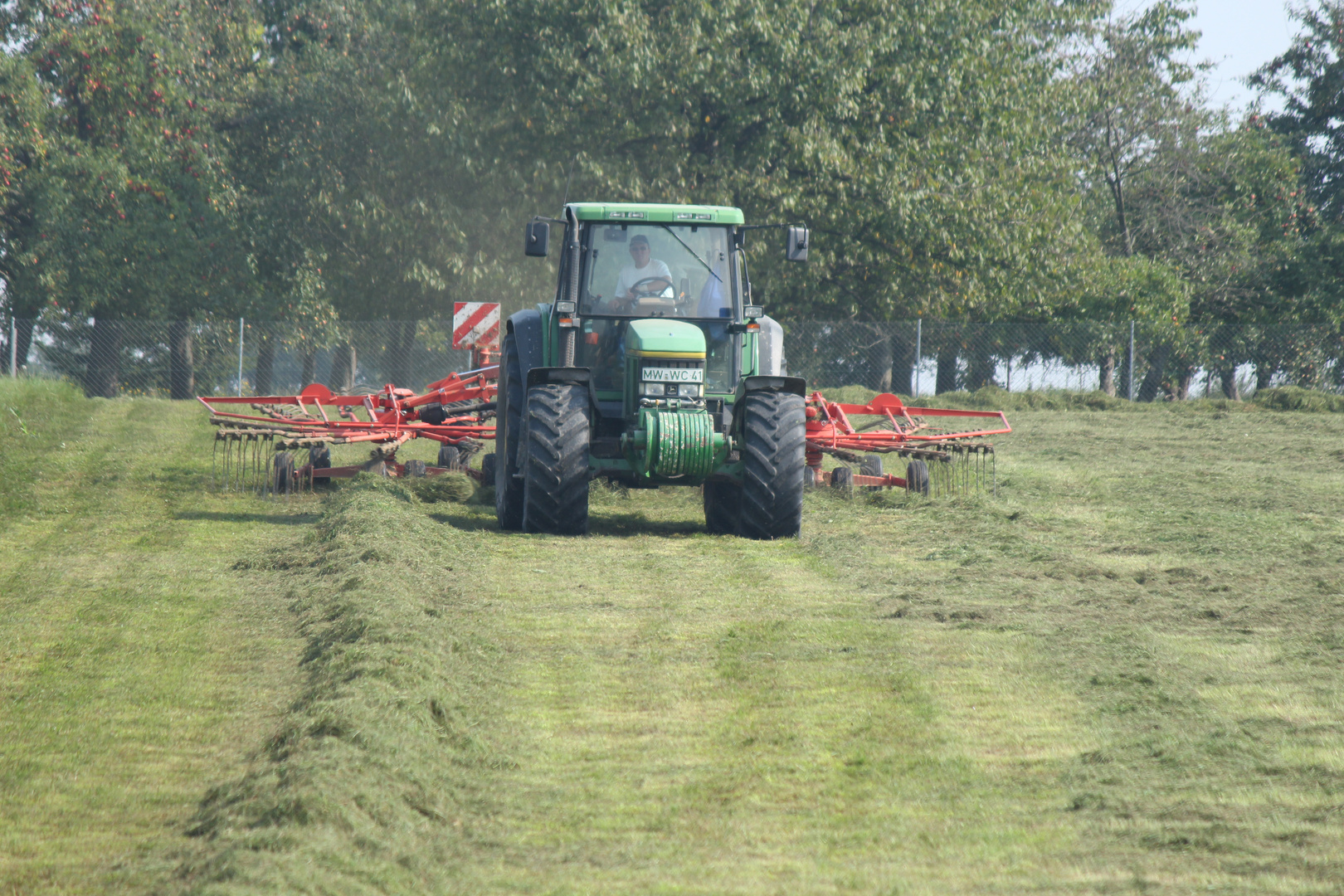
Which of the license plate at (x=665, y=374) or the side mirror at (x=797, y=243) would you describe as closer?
the license plate at (x=665, y=374)

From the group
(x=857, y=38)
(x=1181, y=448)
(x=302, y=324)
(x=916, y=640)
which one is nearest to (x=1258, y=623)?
(x=916, y=640)

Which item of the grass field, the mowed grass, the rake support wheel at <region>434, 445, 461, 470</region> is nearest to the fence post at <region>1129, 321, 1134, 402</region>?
the grass field

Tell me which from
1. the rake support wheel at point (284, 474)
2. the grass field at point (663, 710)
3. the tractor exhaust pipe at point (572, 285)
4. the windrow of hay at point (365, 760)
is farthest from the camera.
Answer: the rake support wheel at point (284, 474)

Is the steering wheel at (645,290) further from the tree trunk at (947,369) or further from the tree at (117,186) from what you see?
the tree at (117,186)

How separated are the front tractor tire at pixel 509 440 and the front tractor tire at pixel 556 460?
55 cm

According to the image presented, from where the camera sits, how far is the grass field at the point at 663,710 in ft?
12.5

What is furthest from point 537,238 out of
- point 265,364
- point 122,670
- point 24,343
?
point 265,364

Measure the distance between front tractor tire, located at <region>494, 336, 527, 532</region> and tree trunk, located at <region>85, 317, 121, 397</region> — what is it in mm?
18800

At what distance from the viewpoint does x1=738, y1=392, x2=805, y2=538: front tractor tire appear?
9.30m

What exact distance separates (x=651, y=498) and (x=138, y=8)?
77.2ft

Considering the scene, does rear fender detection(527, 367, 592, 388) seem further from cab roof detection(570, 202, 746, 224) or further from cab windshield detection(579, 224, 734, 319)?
cab roof detection(570, 202, 746, 224)

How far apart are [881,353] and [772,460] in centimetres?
1698

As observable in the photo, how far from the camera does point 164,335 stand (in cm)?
2802

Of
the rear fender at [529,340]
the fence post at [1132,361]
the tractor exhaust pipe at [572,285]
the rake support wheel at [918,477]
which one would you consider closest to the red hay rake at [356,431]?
the rear fender at [529,340]
